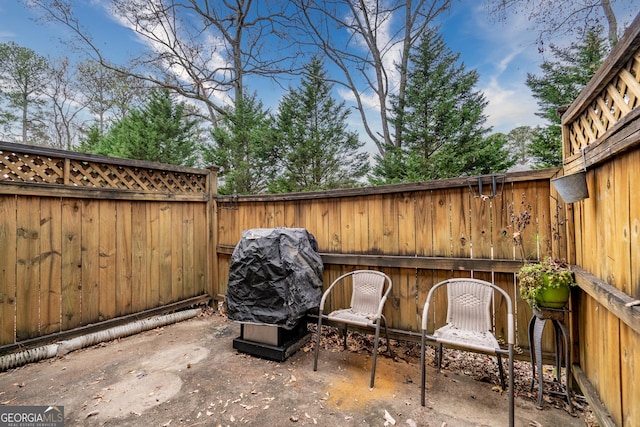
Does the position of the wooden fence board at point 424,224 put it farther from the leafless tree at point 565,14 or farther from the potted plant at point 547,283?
the leafless tree at point 565,14

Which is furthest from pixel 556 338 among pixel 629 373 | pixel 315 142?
pixel 315 142

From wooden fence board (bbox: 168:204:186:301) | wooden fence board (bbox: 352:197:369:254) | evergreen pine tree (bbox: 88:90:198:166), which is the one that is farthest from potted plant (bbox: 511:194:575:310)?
evergreen pine tree (bbox: 88:90:198:166)

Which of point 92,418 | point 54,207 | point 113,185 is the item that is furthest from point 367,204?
point 54,207

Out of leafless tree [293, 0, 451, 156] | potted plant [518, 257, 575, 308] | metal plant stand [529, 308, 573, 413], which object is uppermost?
leafless tree [293, 0, 451, 156]

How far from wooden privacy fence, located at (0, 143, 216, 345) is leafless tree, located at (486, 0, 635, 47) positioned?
6.57 metres

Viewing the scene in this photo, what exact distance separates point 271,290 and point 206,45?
8.68 m

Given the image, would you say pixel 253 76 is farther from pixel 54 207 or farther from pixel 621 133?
pixel 621 133

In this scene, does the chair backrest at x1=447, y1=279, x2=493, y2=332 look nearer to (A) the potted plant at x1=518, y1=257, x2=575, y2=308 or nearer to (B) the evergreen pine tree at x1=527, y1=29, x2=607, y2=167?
(A) the potted plant at x1=518, y1=257, x2=575, y2=308

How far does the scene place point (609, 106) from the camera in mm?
1437

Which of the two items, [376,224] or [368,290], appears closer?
[368,290]

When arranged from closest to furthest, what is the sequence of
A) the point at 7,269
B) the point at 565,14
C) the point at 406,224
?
1. the point at 7,269
2. the point at 406,224
3. the point at 565,14

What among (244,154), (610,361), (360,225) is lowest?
(610,361)

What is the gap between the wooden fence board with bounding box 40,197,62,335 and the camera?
2.74 metres

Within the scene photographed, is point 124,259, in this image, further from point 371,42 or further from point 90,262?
point 371,42
